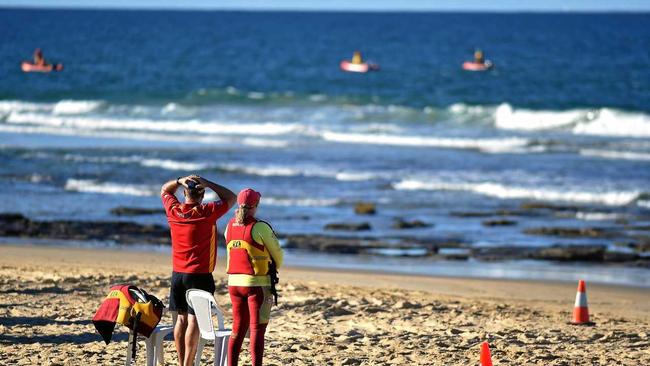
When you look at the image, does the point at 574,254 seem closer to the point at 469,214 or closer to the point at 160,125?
the point at 469,214

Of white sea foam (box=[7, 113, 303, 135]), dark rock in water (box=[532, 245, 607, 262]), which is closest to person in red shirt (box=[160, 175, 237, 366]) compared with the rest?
dark rock in water (box=[532, 245, 607, 262])

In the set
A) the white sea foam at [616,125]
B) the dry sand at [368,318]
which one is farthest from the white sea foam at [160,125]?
the dry sand at [368,318]

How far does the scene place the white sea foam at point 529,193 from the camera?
2305 centimetres

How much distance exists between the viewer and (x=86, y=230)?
1889 centimetres

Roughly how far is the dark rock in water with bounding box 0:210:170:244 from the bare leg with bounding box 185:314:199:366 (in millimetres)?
9651

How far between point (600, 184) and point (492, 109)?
1901 cm

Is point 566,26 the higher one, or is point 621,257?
point 566,26

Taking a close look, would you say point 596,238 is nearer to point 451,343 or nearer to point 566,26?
point 451,343

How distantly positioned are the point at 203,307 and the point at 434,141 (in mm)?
27232

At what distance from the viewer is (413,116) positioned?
4250cm

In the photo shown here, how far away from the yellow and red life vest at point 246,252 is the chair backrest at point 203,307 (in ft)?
0.82

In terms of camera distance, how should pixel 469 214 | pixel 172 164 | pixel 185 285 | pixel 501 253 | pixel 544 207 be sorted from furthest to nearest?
pixel 172 164, pixel 544 207, pixel 469 214, pixel 501 253, pixel 185 285

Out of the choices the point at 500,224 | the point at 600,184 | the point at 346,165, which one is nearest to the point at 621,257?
the point at 500,224

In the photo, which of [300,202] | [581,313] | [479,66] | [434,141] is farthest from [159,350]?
[479,66]
